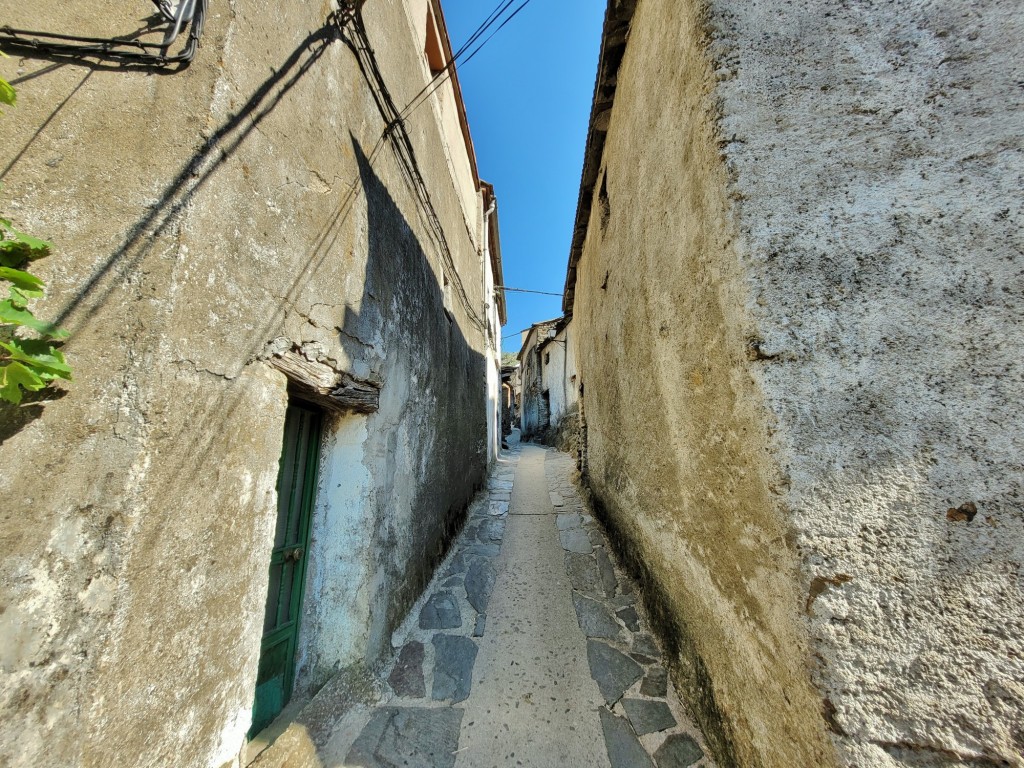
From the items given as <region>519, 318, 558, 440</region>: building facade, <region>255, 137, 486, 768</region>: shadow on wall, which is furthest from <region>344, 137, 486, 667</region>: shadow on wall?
<region>519, 318, 558, 440</region>: building facade

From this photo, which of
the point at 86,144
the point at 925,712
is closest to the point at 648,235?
the point at 925,712

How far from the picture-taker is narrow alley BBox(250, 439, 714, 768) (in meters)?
2.05

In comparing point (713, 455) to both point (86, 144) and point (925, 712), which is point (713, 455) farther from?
point (86, 144)

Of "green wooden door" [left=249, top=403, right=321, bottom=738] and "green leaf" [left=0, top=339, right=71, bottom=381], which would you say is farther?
"green wooden door" [left=249, top=403, right=321, bottom=738]

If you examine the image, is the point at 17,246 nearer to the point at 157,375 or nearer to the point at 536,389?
the point at 157,375

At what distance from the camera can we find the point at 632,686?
2.42 m

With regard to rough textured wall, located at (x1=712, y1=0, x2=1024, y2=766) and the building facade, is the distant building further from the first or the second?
rough textured wall, located at (x1=712, y1=0, x2=1024, y2=766)

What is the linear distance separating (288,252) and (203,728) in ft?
6.86

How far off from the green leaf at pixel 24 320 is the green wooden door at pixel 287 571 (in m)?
1.18

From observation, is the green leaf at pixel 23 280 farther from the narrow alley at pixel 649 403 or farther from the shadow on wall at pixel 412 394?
the shadow on wall at pixel 412 394

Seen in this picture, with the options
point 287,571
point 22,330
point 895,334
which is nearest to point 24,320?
point 22,330

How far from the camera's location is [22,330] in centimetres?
122

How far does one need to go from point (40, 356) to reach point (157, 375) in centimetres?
26

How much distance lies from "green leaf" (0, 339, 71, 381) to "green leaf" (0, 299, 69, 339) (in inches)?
1.7
